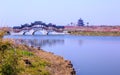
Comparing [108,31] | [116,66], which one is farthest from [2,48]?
[108,31]

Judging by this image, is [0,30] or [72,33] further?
[72,33]

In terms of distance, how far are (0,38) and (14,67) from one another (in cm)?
229

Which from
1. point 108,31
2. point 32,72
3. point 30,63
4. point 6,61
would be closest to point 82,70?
point 30,63

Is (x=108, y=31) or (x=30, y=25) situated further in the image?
(x=108, y=31)

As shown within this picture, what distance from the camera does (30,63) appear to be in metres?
25.8

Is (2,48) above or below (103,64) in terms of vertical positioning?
above

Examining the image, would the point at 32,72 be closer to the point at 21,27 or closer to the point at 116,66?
the point at 116,66

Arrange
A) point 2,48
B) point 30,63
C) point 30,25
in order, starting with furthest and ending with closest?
point 30,25
point 30,63
point 2,48

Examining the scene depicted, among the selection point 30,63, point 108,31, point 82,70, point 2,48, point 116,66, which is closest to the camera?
point 2,48

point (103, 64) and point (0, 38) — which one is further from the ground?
point (0, 38)

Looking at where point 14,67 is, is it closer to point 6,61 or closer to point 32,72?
point 6,61

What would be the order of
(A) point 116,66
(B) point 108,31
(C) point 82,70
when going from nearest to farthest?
(C) point 82,70 → (A) point 116,66 → (B) point 108,31

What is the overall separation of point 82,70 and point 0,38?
57.7 feet

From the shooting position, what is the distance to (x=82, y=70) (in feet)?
117
